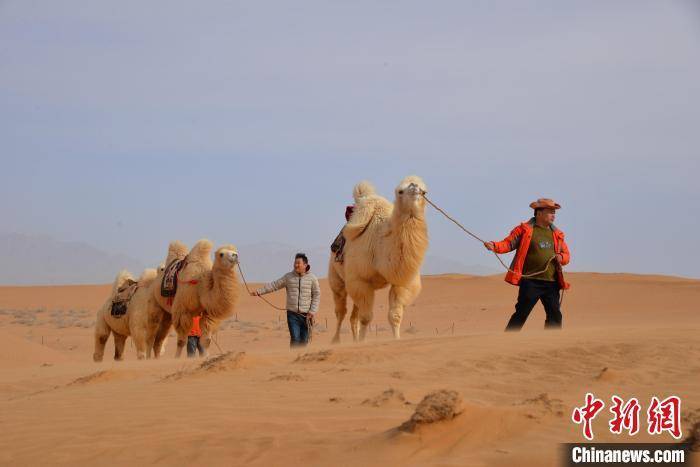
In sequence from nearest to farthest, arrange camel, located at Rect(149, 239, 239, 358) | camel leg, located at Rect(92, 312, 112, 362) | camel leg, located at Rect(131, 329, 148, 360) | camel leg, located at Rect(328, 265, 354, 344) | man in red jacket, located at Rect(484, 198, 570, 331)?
man in red jacket, located at Rect(484, 198, 570, 331) < camel, located at Rect(149, 239, 239, 358) < camel leg, located at Rect(328, 265, 354, 344) < camel leg, located at Rect(131, 329, 148, 360) < camel leg, located at Rect(92, 312, 112, 362)

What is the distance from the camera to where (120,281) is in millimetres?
17031

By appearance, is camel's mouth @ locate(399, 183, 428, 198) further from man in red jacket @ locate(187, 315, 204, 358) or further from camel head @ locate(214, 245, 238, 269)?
man in red jacket @ locate(187, 315, 204, 358)

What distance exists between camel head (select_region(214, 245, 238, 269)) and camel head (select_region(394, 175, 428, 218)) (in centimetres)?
272

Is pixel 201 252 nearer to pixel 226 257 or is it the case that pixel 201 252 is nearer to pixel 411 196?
pixel 226 257

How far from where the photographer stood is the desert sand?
18.7 ft

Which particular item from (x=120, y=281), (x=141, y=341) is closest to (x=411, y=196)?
(x=141, y=341)

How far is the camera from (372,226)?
44.8 ft

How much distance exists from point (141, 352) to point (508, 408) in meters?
10.4

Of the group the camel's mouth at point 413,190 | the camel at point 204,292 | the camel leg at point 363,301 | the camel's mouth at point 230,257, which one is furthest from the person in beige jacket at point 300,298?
the camel's mouth at point 413,190

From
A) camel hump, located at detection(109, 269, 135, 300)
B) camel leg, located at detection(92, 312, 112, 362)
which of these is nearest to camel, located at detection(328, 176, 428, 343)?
camel hump, located at detection(109, 269, 135, 300)

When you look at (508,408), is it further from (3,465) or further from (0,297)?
(0,297)

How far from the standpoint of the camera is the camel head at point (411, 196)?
12.5 meters

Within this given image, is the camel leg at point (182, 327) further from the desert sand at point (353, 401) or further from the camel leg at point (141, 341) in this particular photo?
the desert sand at point (353, 401)

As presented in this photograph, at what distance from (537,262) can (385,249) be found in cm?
271
